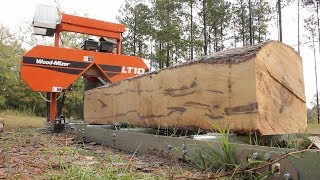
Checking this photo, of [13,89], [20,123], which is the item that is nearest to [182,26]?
[13,89]

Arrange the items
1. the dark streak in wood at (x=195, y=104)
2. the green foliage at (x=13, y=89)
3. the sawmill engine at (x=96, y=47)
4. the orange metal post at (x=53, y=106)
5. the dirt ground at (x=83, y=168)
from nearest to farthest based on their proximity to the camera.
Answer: the dirt ground at (x=83, y=168) < the dark streak in wood at (x=195, y=104) < the orange metal post at (x=53, y=106) < the sawmill engine at (x=96, y=47) < the green foliage at (x=13, y=89)

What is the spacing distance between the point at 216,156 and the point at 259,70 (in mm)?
782

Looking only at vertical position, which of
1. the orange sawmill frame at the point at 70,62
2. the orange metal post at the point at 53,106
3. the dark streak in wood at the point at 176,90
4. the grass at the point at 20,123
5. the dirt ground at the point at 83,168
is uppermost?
the orange sawmill frame at the point at 70,62

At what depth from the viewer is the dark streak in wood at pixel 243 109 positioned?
2.38 m

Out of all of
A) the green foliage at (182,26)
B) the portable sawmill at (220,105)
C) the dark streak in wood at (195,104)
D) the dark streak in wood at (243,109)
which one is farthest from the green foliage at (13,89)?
the dark streak in wood at (243,109)

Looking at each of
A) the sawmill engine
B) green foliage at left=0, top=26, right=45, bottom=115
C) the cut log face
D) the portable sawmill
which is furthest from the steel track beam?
green foliage at left=0, top=26, right=45, bottom=115

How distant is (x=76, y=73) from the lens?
211 inches

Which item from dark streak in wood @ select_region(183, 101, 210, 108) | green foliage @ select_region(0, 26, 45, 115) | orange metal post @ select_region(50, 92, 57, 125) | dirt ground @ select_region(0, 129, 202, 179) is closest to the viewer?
dirt ground @ select_region(0, 129, 202, 179)

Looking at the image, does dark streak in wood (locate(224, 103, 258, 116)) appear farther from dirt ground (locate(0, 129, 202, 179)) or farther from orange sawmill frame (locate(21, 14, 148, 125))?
orange sawmill frame (locate(21, 14, 148, 125))

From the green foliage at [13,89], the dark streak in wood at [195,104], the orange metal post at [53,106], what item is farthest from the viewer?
the green foliage at [13,89]

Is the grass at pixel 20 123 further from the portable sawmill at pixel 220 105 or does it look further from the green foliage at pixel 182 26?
the green foliage at pixel 182 26

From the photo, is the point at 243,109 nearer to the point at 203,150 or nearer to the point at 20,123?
the point at 203,150

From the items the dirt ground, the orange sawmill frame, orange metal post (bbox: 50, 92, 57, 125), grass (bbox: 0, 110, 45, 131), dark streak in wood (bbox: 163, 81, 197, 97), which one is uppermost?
the orange sawmill frame

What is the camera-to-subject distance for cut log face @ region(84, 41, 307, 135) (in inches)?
95.3
